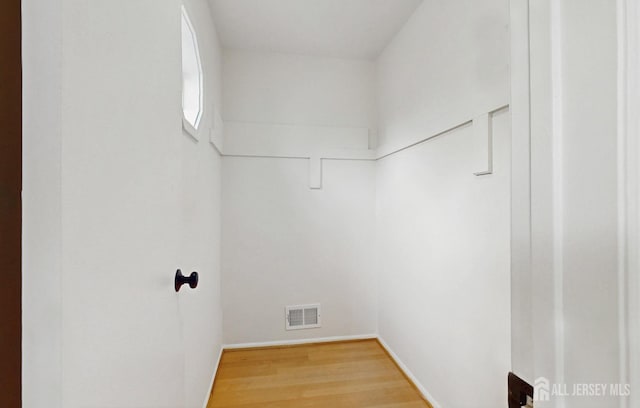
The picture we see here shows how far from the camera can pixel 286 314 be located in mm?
2492

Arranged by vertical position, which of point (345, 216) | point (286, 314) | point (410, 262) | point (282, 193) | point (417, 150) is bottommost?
point (286, 314)

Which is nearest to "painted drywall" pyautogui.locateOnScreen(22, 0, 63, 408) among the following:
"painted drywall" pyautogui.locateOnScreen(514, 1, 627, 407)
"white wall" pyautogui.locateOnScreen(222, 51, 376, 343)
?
"painted drywall" pyautogui.locateOnScreen(514, 1, 627, 407)

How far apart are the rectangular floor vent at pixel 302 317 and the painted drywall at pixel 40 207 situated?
2.32 m

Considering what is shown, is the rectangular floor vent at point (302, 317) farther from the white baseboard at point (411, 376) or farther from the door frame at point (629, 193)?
the door frame at point (629, 193)

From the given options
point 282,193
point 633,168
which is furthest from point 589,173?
point 282,193

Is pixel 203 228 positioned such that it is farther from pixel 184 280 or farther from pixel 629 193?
pixel 629 193

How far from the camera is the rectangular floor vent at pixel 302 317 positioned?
250cm

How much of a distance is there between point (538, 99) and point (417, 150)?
1.64 metres

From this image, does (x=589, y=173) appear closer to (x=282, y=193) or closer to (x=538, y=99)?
(x=538, y=99)

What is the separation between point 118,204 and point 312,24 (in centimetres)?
214

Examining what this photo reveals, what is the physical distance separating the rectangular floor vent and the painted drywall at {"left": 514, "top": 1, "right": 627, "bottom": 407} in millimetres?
2289

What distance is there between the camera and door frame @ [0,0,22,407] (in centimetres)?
26

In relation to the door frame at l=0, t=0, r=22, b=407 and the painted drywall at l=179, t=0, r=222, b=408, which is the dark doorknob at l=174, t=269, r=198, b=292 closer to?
the painted drywall at l=179, t=0, r=222, b=408

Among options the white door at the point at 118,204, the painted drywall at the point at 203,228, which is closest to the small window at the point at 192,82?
the painted drywall at the point at 203,228
